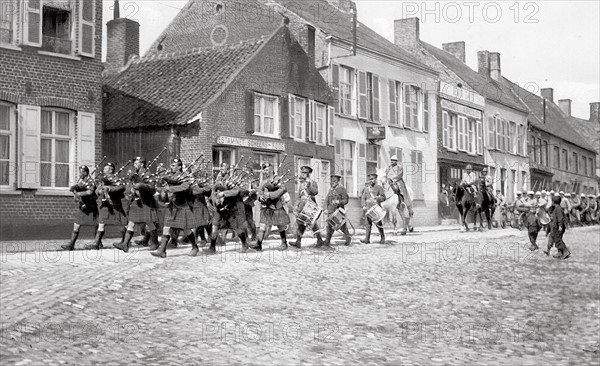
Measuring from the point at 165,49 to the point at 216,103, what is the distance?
10081 mm

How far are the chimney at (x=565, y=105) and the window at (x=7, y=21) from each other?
62188 millimetres

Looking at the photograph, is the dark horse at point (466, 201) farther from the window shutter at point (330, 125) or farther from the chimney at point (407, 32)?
the chimney at point (407, 32)

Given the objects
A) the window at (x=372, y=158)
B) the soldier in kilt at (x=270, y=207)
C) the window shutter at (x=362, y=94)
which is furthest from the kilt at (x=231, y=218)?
→ the window at (x=372, y=158)

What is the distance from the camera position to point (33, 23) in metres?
18.8

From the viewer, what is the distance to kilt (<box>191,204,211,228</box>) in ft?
46.4

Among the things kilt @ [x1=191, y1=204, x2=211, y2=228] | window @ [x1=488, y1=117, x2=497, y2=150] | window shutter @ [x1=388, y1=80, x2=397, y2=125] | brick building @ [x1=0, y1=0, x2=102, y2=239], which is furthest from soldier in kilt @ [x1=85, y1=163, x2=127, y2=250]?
window @ [x1=488, y1=117, x2=497, y2=150]

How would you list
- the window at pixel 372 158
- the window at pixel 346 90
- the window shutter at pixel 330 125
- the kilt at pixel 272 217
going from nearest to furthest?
the kilt at pixel 272 217
the window shutter at pixel 330 125
the window at pixel 346 90
the window at pixel 372 158

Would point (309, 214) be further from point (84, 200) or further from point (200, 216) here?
point (84, 200)

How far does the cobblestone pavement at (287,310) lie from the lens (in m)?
7.57

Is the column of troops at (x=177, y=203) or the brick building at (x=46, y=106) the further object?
the brick building at (x=46, y=106)

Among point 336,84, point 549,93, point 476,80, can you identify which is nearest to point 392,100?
point 336,84

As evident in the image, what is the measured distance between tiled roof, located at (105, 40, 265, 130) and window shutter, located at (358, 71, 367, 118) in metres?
6.77

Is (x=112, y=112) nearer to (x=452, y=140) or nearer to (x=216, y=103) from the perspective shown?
(x=216, y=103)

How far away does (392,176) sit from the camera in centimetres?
2273
